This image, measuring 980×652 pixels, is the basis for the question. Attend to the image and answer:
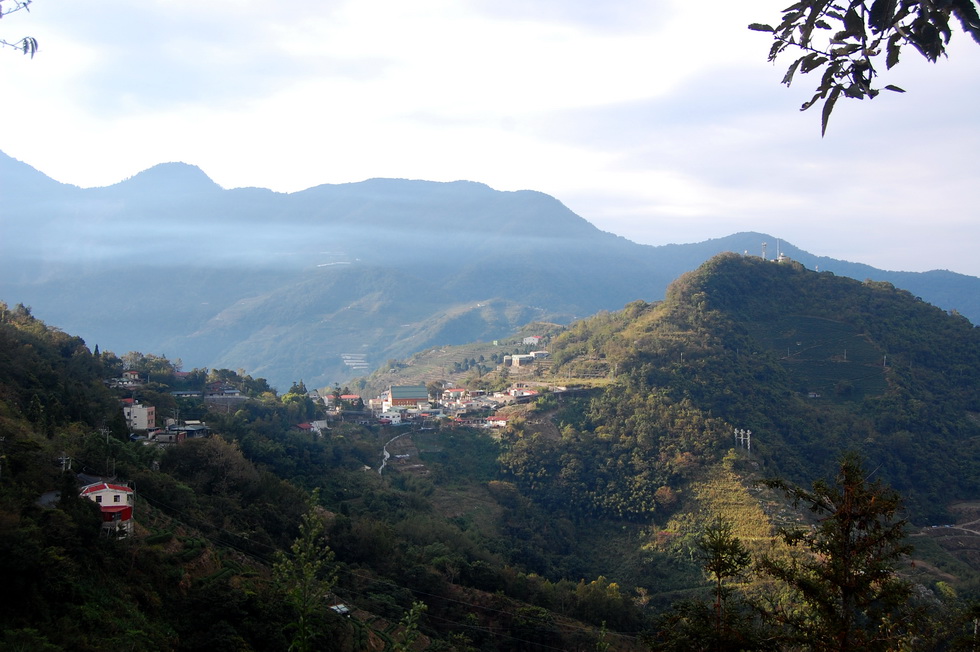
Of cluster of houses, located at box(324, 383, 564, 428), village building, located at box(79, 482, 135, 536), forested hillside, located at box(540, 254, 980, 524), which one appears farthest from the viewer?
cluster of houses, located at box(324, 383, 564, 428)

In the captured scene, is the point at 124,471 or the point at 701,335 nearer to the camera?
the point at 124,471

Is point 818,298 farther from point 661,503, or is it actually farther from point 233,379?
point 233,379

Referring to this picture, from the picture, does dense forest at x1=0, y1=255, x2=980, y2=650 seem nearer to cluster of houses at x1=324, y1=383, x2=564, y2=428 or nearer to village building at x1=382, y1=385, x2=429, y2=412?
cluster of houses at x1=324, y1=383, x2=564, y2=428

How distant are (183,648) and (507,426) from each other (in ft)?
79.4

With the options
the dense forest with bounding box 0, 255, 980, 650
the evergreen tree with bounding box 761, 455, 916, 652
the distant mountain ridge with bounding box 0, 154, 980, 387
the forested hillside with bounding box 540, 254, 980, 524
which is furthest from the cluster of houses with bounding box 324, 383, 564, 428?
the distant mountain ridge with bounding box 0, 154, 980, 387

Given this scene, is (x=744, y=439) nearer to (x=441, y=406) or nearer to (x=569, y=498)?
(x=569, y=498)

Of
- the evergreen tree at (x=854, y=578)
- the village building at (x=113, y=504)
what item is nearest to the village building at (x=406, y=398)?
the village building at (x=113, y=504)

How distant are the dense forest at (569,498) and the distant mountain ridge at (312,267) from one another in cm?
5616

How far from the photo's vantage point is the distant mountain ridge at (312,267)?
104 metres

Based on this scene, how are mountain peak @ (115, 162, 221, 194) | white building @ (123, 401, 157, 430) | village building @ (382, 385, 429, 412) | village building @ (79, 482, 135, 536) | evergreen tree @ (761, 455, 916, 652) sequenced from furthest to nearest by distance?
mountain peak @ (115, 162, 221, 194) < village building @ (382, 385, 429, 412) < white building @ (123, 401, 157, 430) < village building @ (79, 482, 135, 536) < evergreen tree @ (761, 455, 916, 652)

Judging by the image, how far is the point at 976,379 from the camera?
3906 centimetres

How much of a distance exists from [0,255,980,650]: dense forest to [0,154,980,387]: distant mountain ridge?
184 feet

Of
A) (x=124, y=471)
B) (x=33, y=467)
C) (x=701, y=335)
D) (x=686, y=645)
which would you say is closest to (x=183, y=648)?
(x=33, y=467)

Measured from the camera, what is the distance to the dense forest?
21.0 ft
